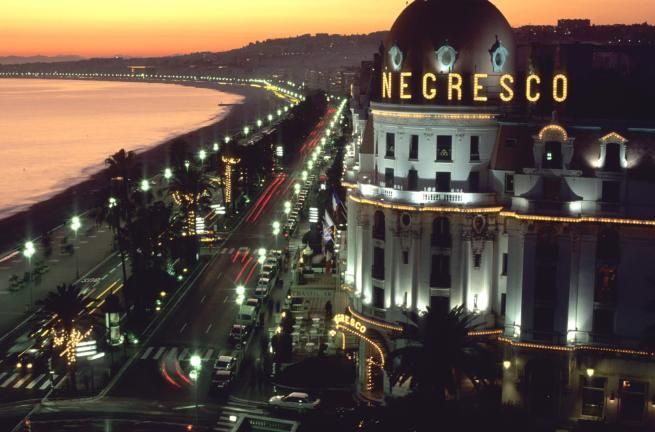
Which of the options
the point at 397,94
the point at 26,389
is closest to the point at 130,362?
the point at 26,389

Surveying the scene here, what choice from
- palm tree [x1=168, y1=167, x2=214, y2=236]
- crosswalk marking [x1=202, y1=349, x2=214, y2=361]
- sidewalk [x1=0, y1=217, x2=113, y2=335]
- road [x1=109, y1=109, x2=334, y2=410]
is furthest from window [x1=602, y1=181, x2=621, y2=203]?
palm tree [x1=168, y1=167, x2=214, y2=236]

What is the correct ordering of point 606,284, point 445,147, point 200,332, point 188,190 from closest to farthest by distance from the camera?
point 606,284
point 445,147
point 200,332
point 188,190

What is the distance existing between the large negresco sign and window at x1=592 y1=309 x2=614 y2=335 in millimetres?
14894

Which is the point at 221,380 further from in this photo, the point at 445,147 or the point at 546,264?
the point at 546,264

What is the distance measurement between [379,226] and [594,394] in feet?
63.5

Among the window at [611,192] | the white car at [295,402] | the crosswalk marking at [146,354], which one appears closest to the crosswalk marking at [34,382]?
the crosswalk marking at [146,354]

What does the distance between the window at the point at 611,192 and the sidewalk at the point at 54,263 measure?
53.6 m

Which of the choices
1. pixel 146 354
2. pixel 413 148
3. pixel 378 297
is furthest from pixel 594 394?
→ pixel 146 354

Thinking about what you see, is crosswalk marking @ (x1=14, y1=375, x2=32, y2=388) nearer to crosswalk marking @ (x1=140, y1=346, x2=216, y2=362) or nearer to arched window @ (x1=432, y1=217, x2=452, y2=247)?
crosswalk marking @ (x1=140, y1=346, x2=216, y2=362)

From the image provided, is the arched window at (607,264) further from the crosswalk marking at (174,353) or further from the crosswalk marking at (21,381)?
the crosswalk marking at (21,381)

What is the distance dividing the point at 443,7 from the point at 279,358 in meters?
30.1

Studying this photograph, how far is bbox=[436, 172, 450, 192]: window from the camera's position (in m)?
69.5

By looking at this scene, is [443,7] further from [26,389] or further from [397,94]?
[26,389]

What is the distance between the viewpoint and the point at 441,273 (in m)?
69.4
